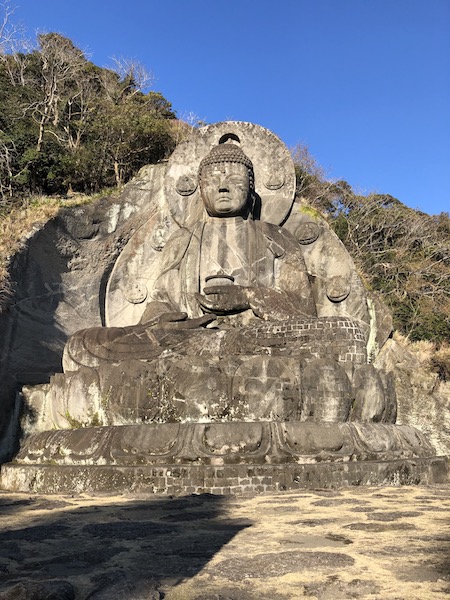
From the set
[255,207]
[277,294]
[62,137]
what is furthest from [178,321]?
[62,137]

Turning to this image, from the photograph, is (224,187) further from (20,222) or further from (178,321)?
(20,222)

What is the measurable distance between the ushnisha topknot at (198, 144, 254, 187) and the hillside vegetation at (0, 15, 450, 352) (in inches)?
80.0

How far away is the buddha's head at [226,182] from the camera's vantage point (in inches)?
321

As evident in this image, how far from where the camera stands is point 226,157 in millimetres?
8273

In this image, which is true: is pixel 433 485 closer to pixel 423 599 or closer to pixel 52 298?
pixel 423 599

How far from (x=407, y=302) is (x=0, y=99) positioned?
424 inches

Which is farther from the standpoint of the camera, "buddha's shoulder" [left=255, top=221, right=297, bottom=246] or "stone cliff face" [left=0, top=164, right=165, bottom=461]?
"buddha's shoulder" [left=255, top=221, right=297, bottom=246]

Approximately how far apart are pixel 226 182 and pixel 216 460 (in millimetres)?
4342

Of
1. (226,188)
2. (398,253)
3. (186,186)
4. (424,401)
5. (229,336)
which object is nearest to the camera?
(229,336)

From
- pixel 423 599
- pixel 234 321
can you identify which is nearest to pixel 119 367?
pixel 234 321

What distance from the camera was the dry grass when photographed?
772cm

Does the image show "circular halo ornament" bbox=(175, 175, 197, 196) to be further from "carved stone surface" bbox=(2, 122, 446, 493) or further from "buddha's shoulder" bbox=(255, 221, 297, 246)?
"buddha's shoulder" bbox=(255, 221, 297, 246)

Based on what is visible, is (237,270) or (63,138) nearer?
(237,270)

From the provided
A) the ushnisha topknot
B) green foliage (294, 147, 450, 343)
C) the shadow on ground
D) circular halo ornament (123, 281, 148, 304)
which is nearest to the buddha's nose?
the ushnisha topknot
